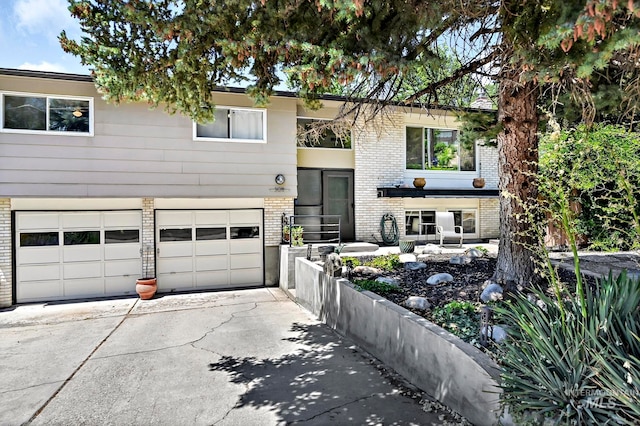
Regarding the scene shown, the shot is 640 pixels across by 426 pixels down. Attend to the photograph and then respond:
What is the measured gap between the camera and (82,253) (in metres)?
10.2

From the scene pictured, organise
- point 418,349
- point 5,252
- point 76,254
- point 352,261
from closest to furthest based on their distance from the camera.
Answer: point 418,349, point 352,261, point 5,252, point 76,254

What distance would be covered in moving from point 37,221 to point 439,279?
10061 mm

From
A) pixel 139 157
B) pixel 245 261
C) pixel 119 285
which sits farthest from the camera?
pixel 245 261

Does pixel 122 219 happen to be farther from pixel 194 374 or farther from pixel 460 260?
pixel 460 260

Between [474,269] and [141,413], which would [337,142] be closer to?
[474,269]

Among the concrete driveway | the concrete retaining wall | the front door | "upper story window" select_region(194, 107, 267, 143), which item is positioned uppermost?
"upper story window" select_region(194, 107, 267, 143)

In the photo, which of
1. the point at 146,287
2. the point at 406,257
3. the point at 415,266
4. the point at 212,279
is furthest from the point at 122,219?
the point at 415,266

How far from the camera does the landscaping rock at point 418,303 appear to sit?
5516 mm

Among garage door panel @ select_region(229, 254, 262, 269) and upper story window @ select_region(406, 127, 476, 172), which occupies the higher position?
upper story window @ select_region(406, 127, 476, 172)

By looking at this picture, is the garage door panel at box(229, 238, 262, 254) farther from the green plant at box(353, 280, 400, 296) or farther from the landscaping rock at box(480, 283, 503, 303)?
the landscaping rock at box(480, 283, 503, 303)

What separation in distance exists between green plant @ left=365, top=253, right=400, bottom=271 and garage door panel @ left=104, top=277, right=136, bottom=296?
665 cm

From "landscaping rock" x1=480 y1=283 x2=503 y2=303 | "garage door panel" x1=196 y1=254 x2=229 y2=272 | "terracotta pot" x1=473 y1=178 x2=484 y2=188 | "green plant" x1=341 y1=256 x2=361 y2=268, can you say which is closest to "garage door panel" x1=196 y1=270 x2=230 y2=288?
"garage door panel" x1=196 y1=254 x2=229 y2=272

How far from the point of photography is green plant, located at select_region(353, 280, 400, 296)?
6466mm

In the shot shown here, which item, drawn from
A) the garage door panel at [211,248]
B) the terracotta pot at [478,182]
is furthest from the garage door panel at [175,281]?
the terracotta pot at [478,182]
